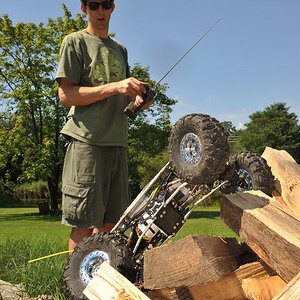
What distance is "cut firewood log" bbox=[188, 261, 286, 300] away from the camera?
5.93ft

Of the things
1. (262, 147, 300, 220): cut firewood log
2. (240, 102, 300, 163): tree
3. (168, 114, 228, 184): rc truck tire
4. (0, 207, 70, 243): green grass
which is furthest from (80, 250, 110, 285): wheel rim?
(240, 102, 300, 163): tree

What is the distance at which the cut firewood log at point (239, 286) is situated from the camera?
1.81 metres

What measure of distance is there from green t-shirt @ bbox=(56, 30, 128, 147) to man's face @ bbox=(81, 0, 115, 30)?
4.4 inches

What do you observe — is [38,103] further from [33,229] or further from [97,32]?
[97,32]

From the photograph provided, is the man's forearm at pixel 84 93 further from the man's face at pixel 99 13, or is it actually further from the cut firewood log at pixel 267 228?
the cut firewood log at pixel 267 228

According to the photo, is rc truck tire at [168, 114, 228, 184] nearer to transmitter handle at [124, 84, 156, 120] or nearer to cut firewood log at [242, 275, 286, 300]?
transmitter handle at [124, 84, 156, 120]

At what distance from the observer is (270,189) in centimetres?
254

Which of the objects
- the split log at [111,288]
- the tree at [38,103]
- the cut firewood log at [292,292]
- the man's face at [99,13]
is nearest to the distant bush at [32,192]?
the tree at [38,103]

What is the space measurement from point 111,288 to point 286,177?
1.71 m

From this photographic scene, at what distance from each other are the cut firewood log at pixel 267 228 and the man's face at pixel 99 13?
1.72 metres

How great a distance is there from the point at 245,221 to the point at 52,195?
21478 mm

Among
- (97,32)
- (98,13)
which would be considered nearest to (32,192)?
(97,32)

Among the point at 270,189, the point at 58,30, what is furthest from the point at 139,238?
the point at 58,30

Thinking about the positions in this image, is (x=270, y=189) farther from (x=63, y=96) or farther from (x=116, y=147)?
(x=63, y=96)
